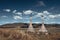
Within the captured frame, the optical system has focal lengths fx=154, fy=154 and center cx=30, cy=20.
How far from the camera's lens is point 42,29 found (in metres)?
42.2

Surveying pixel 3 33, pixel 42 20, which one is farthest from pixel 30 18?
pixel 3 33

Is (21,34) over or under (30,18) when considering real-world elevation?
under

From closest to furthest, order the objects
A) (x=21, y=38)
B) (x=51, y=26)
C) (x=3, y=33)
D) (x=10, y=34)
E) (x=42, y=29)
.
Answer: (x=21, y=38) < (x=10, y=34) < (x=3, y=33) < (x=42, y=29) < (x=51, y=26)

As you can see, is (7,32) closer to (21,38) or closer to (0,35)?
(0,35)

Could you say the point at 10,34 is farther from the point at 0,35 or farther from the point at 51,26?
the point at 51,26

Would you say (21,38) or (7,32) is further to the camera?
(7,32)

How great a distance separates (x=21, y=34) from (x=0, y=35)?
2.56 metres

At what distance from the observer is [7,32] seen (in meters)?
16.6

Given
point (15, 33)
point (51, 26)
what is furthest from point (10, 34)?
point (51, 26)

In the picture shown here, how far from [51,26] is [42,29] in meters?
54.3

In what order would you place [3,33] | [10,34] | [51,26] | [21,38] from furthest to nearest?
1. [51,26]
2. [3,33]
3. [10,34]
4. [21,38]

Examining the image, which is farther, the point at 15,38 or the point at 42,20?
the point at 42,20

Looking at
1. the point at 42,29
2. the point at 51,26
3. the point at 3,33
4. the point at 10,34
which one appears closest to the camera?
the point at 10,34

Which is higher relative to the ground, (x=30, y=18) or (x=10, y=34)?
(x=30, y=18)
